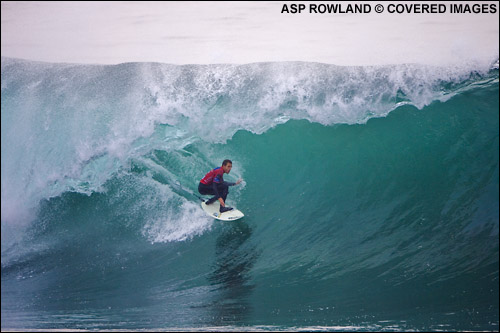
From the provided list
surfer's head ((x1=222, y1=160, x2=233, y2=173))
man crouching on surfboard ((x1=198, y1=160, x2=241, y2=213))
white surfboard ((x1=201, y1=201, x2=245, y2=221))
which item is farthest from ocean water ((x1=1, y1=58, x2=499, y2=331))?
surfer's head ((x1=222, y1=160, x2=233, y2=173))

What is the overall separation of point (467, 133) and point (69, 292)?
6.45 m

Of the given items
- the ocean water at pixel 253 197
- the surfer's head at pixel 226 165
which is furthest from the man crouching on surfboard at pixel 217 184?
the ocean water at pixel 253 197

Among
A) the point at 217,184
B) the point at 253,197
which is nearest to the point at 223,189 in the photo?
the point at 217,184

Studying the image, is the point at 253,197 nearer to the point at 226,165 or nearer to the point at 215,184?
the point at 215,184

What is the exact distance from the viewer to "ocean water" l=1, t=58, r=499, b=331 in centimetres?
531

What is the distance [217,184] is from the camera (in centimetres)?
564

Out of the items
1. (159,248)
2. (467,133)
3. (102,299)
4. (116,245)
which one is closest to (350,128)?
(467,133)

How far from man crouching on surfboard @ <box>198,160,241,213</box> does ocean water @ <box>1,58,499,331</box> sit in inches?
21.9

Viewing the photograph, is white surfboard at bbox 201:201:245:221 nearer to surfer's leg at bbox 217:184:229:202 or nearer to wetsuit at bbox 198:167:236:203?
wetsuit at bbox 198:167:236:203

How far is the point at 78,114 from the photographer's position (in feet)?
22.7

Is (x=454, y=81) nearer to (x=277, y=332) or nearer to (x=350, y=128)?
(x=350, y=128)

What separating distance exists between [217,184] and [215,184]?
0.16 ft

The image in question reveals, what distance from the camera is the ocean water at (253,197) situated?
17.4 ft

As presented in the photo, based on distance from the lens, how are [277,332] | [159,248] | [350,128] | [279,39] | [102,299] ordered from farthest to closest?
[279,39]
[350,128]
[159,248]
[102,299]
[277,332]
